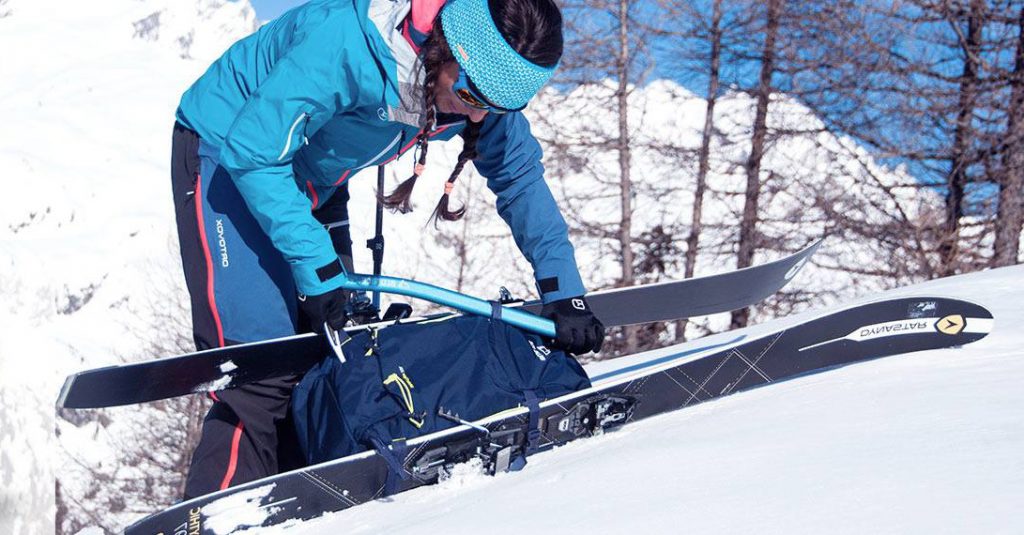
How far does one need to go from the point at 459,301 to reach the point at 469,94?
0.73 metres

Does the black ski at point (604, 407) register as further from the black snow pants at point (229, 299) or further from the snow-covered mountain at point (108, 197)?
the snow-covered mountain at point (108, 197)

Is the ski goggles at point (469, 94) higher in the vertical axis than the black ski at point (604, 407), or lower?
higher

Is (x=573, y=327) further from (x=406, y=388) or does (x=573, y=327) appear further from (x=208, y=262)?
(x=208, y=262)

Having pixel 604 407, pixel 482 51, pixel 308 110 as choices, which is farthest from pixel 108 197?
pixel 482 51

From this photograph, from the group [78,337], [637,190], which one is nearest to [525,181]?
[637,190]

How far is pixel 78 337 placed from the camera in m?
62.4

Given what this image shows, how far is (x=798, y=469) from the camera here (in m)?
1.60

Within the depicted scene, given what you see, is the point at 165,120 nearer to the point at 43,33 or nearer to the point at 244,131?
the point at 43,33

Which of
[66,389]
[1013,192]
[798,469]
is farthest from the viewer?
[1013,192]

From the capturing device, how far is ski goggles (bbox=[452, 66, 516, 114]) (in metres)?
2.10

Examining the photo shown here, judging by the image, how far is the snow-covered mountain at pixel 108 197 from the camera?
1067 centimetres

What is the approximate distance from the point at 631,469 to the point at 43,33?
11213cm

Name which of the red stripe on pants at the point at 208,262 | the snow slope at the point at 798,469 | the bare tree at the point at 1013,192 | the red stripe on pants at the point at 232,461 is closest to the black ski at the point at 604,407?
the snow slope at the point at 798,469

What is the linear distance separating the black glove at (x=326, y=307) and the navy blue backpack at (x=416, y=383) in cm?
9
